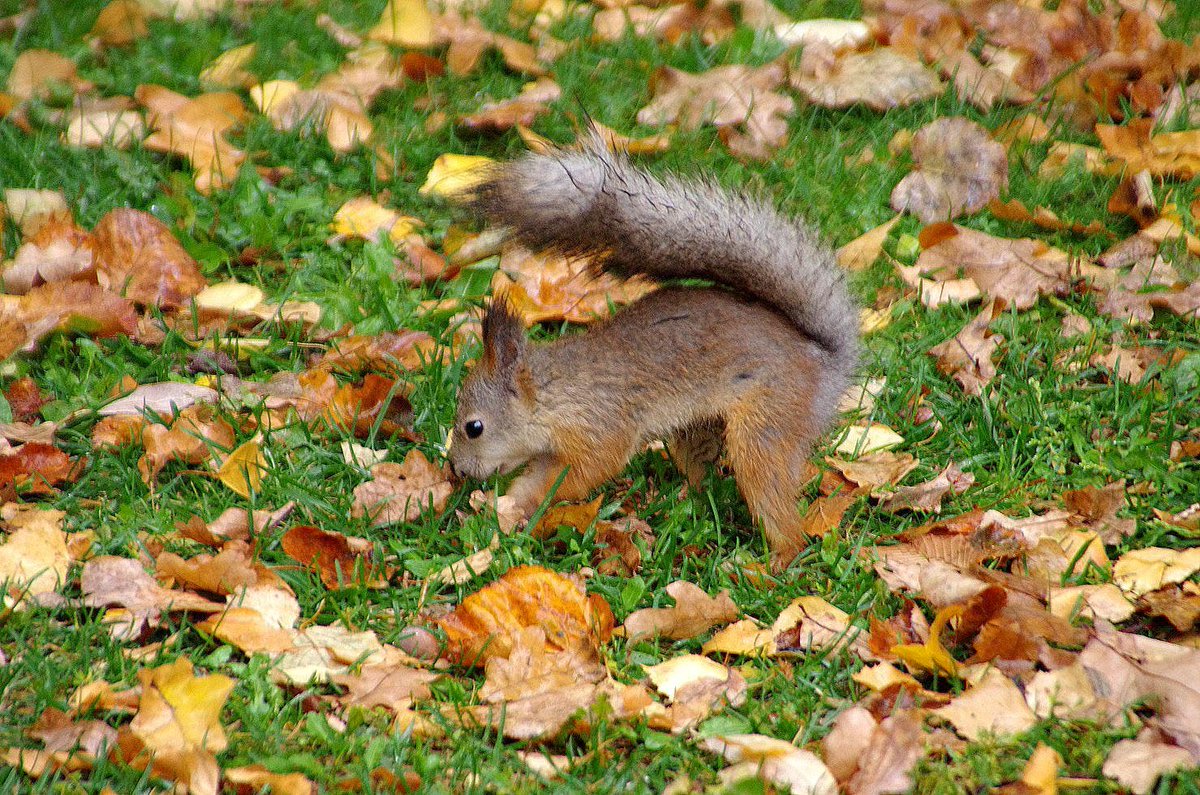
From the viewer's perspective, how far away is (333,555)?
238cm

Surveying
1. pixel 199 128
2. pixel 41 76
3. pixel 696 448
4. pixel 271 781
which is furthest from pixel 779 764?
pixel 41 76

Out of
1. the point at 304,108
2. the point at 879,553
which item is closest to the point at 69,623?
the point at 879,553

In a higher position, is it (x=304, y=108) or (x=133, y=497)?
(x=304, y=108)

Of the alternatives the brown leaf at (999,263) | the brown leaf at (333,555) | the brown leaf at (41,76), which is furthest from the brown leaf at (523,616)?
the brown leaf at (41,76)

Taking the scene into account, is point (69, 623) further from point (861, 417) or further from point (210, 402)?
point (861, 417)

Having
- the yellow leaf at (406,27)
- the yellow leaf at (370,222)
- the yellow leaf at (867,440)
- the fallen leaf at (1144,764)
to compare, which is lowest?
the yellow leaf at (370,222)

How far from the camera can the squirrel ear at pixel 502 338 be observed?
260 centimetres

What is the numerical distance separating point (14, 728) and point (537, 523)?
1.06 m

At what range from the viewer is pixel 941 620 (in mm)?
2086

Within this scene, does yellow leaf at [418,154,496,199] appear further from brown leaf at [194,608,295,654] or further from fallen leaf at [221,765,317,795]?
fallen leaf at [221,765,317,795]

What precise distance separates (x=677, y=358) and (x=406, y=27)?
81.7 inches

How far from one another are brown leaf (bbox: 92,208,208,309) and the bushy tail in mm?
1133

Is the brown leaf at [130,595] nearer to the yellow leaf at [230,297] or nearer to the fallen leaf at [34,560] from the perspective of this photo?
the fallen leaf at [34,560]

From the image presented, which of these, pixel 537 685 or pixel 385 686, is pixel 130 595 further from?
pixel 537 685
